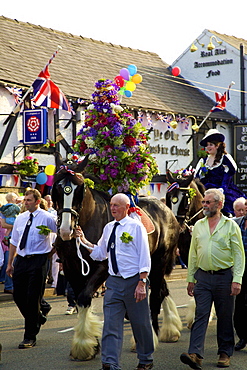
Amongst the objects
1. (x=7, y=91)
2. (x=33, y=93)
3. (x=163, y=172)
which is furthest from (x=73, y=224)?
(x=163, y=172)

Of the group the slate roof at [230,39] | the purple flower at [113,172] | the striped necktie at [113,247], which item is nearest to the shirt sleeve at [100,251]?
the striped necktie at [113,247]

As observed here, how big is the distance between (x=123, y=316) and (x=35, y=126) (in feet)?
42.7

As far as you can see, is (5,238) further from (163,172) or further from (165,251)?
(163,172)

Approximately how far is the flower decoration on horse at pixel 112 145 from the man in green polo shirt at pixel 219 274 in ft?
5.66

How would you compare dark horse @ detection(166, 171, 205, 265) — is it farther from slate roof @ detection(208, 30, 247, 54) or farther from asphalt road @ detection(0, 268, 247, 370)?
slate roof @ detection(208, 30, 247, 54)

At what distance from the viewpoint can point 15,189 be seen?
1877cm

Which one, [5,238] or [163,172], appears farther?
[163,172]

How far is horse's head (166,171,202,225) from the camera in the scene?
998cm

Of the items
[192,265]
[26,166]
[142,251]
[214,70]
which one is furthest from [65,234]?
[214,70]

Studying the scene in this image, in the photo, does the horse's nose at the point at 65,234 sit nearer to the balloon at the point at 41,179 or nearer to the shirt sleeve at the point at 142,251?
the shirt sleeve at the point at 142,251

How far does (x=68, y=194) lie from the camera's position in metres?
7.20

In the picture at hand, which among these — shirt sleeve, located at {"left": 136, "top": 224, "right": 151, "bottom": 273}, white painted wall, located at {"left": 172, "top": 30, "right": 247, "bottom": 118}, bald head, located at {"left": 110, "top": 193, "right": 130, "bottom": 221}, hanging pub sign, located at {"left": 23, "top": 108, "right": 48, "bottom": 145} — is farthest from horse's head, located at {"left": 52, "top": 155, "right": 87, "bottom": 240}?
white painted wall, located at {"left": 172, "top": 30, "right": 247, "bottom": 118}

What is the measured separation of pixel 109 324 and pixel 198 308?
3.70 ft

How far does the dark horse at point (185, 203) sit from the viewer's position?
32.7ft
